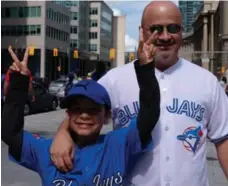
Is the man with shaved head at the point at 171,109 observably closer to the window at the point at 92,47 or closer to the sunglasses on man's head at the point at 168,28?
the sunglasses on man's head at the point at 168,28

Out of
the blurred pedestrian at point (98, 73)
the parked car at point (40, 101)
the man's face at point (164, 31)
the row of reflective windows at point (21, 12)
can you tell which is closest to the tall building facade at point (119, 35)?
the row of reflective windows at point (21, 12)

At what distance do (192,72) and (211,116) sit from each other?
241 mm

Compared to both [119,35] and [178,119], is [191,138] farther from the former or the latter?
[119,35]

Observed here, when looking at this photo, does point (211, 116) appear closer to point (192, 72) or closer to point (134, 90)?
point (192, 72)

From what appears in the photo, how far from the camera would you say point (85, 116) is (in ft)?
7.64

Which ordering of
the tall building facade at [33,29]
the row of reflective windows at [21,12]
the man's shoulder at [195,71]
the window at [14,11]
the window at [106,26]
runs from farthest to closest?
the window at [106,26], the window at [14,11], the row of reflective windows at [21,12], the tall building facade at [33,29], the man's shoulder at [195,71]

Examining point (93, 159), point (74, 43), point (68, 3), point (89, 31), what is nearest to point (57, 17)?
point (68, 3)

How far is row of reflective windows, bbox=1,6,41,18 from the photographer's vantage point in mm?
73562

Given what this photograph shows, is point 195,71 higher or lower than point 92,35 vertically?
lower

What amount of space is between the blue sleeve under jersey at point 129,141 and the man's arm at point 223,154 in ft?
1.40

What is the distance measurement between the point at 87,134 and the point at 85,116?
8 centimetres

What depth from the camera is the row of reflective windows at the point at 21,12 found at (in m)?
73.6

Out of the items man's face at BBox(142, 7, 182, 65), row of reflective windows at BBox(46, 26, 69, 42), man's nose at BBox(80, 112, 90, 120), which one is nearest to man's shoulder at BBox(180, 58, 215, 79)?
man's face at BBox(142, 7, 182, 65)

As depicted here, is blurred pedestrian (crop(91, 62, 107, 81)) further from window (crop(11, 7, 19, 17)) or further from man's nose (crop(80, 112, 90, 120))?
window (crop(11, 7, 19, 17))
